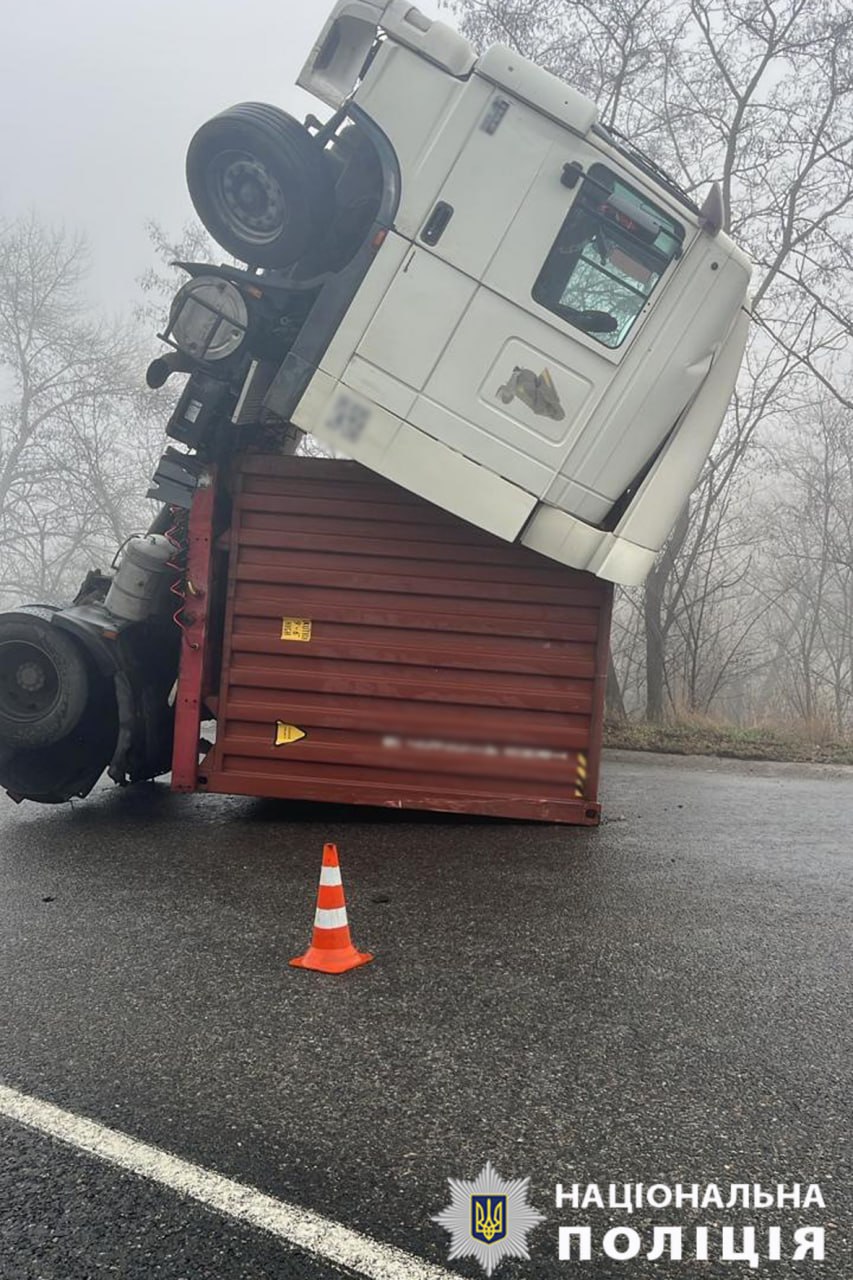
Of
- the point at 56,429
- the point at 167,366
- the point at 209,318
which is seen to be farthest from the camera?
the point at 56,429

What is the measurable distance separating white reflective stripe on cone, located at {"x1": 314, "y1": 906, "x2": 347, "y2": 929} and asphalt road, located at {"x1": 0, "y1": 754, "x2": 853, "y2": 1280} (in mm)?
201

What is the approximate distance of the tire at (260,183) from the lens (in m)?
4.37

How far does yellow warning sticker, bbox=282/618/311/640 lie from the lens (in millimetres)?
5270

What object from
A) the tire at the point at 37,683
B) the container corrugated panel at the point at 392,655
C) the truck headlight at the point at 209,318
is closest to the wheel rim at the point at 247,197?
the truck headlight at the point at 209,318

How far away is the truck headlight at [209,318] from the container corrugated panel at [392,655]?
0.76 meters

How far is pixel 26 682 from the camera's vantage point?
5.17 metres

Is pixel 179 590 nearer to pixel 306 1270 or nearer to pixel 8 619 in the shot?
pixel 8 619

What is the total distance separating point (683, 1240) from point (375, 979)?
4.71 ft

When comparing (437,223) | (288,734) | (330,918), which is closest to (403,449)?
(437,223)


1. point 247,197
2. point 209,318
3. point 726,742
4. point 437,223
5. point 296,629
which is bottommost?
point 296,629

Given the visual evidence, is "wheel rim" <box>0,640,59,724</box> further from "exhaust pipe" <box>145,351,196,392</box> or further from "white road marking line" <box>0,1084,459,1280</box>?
"white road marking line" <box>0,1084,459,1280</box>

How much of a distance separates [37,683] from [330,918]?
2.93m

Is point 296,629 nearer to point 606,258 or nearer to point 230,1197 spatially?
point 606,258

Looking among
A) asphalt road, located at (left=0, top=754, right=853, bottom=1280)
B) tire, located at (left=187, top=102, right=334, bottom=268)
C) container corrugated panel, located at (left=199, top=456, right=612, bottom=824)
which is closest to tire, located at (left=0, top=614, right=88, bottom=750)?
asphalt road, located at (left=0, top=754, right=853, bottom=1280)
